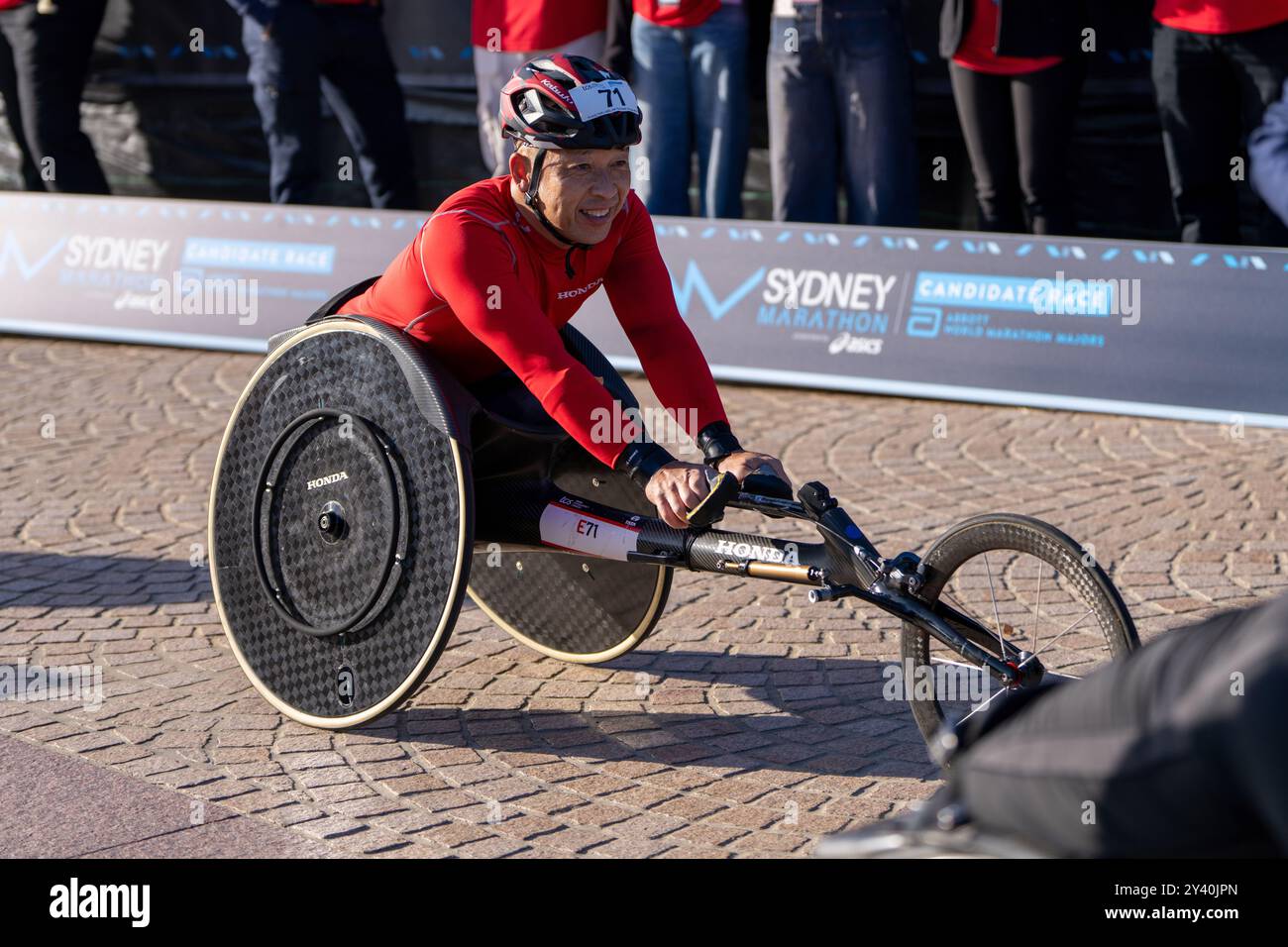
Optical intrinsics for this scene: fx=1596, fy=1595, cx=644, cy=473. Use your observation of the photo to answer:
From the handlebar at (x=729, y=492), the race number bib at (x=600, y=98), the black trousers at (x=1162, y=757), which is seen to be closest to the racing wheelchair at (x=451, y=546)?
the handlebar at (x=729, y=492)

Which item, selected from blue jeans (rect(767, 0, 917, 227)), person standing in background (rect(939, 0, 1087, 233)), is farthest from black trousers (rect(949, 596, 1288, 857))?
blue jeans (rect(767, 0, 917, 227))

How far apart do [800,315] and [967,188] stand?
2.02m

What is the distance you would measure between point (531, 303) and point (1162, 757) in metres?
2.59

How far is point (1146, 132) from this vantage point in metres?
9.12

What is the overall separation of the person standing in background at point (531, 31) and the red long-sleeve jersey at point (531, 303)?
448 centimetres

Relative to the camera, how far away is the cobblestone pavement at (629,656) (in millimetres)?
4027

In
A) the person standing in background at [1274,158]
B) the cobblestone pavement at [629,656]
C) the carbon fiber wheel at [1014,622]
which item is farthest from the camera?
the cobblestone pavement at [629,656]

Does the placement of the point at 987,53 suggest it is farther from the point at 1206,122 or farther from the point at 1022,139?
the point at 1206,122

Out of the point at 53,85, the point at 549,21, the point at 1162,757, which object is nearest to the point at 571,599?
the point at 1162,757

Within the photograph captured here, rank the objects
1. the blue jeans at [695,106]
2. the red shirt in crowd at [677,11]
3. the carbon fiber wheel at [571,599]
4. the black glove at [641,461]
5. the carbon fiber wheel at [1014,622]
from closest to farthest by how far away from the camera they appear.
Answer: the carbon fiber wheel at [1014,622] < the black glove at [641,461] < the carbon fiber wheel at [571,599] < the red shirt in crowd at [677,11] < the blue jeans at [695,106]

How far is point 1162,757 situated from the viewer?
1841mm

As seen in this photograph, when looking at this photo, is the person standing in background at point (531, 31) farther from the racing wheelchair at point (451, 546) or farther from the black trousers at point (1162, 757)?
the black trousers at point (1162, 757)

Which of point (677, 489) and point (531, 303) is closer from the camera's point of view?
point (677, 489)

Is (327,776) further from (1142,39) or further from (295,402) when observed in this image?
(1142,39)
